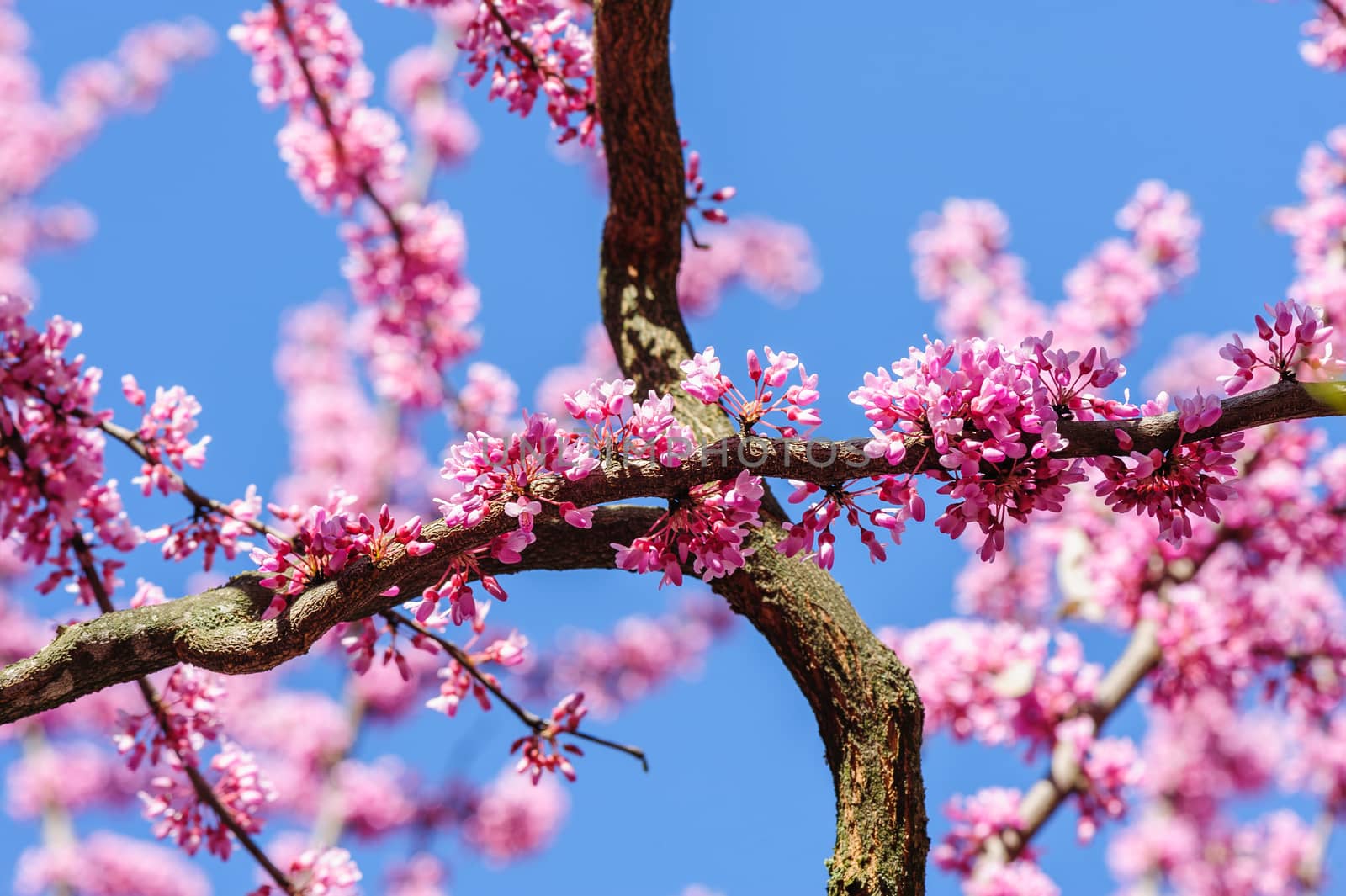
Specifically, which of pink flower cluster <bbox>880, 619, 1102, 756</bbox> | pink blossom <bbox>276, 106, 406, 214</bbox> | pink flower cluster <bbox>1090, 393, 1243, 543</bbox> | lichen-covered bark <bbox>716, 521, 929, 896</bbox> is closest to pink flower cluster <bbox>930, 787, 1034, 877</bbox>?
pink flower cluster <bbox>880, 619, 1102, 756</bbox>

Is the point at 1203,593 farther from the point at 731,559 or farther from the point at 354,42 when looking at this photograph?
the point at 354,42

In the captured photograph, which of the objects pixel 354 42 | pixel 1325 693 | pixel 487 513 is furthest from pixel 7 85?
pixel 1325 693

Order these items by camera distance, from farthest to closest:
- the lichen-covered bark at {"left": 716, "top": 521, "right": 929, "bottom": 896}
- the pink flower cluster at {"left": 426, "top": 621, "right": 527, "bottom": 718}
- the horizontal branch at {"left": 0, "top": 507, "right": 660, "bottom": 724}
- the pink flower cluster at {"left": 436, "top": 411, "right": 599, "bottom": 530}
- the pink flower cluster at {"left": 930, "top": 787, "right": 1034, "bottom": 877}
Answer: the pink flower cluster at {"left": 930, "top": 787, "right": 1034, "bottom": 877}, the pink flower cluster at {"left": 426, "top": 621, "right": 527, "bottom": 718}, the lichen-covered bark at {"left": 716, "top": 521, "right": 929, "bottom": 896}, the horizontal branch at {"left": 0, "top": 507, "right": 660, "bottom": 724}, the pink flower cluster at {"left": 436, "top": 411, "right": 599, "bottom": 530}

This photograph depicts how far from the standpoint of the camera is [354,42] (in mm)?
5621

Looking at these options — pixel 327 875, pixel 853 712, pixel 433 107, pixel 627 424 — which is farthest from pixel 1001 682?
pixel 433 107

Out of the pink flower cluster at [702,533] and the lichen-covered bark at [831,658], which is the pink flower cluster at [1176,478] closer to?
the pink flower cluster at [702,533]

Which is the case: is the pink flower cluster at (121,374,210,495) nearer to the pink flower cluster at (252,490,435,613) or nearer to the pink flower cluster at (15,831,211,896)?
the pink flower cluster at (252,490,435,613)

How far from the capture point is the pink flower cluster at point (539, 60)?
4285 millimetres

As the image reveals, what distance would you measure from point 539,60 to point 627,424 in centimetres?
257

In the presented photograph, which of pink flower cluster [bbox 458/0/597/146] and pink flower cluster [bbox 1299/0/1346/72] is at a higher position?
pink flower cluster [bbox 1299/0/1346/72]

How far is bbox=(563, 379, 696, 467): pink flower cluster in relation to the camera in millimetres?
2285

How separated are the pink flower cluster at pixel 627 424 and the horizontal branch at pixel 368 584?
0.03 meters

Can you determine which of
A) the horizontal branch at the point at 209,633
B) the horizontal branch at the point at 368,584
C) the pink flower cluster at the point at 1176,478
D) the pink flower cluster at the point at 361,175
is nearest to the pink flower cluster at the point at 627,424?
the horizontal branch at the point at 368,584

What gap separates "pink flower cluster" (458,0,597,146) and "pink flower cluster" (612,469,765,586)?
7.99ft
